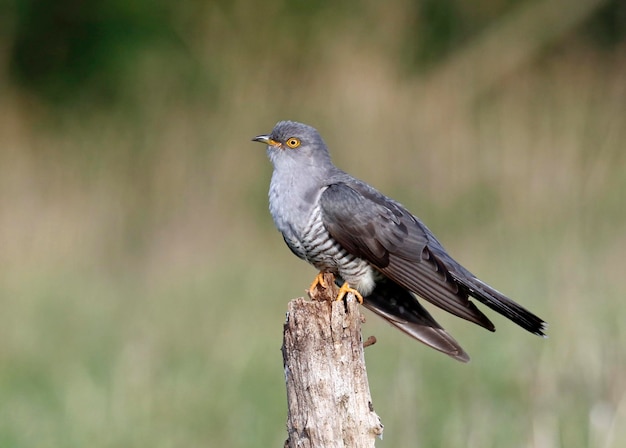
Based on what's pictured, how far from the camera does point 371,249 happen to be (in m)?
3.35

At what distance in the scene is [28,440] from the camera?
412cm

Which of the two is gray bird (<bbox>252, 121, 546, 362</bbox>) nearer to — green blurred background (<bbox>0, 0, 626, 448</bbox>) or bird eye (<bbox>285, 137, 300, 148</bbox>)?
bird eye (<bbox>285, 137, 300, 148</bbox>)

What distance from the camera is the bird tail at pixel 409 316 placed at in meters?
3.11

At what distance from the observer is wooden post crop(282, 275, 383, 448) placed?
2.25 meters

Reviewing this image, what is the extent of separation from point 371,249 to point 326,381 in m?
1.12

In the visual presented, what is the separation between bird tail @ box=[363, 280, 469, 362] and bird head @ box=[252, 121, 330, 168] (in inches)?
20.9

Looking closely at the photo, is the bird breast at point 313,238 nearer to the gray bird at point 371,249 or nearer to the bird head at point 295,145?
the gray bird at point 371,249

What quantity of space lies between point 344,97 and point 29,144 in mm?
2553

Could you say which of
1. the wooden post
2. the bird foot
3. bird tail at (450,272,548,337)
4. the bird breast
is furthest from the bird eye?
the wooden post

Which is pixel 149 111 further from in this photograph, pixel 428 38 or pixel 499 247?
pixel 499 247

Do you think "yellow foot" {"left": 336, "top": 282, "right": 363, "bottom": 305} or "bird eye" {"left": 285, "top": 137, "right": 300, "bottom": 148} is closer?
"yellow foot" {"left": 336, "top": 282, "right": 363, "bottom": 305}

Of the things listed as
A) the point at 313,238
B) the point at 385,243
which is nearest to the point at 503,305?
the point at 385,243

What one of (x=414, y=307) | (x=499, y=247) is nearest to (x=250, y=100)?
(x=499, y=247)

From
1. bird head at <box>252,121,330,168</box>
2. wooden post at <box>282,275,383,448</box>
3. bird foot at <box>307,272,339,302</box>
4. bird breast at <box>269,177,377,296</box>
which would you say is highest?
bird head at <box>252,121,330,168</box>
